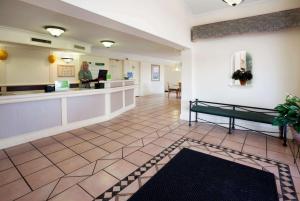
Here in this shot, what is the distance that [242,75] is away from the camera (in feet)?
12.0

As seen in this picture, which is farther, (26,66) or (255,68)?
(26,66)

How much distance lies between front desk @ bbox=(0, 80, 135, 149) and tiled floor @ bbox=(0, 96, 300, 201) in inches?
7.7

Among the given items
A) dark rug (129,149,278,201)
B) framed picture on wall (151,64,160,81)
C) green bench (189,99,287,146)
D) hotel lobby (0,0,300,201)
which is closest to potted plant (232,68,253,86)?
hotel lobby (0,0,300,201)

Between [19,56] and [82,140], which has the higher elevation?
[19,56]

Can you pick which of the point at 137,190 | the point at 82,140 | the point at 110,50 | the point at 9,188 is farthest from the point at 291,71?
the point at 110,50

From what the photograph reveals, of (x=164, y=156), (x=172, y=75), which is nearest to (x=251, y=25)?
(x=164, y=156)

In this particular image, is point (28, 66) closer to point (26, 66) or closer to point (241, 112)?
point (26, 66)

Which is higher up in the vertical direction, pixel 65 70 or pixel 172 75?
pixel 172 75

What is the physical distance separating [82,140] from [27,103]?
1226 millimetres

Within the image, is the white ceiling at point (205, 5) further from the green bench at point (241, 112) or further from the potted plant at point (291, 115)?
the potted plant at point (291, 115)

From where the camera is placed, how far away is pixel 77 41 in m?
5.77

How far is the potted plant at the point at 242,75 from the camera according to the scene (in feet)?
11.9

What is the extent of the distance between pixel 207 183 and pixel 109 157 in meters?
1.46

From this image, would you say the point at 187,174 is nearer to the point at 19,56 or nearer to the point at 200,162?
the point at 200,162
